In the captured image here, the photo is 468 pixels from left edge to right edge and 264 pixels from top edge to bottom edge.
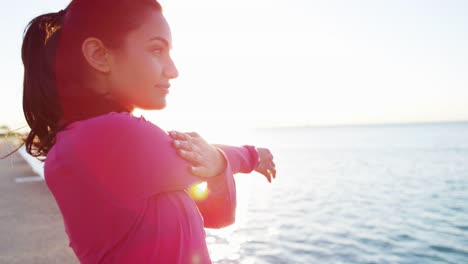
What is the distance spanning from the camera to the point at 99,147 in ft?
3.78

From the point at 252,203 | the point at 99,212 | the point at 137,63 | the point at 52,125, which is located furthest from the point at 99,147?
the point at 252,203

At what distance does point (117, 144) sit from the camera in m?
1.16

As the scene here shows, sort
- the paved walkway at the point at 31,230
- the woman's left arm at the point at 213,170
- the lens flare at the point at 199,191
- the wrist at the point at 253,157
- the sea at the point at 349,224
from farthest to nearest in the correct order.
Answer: the sea at the point at 349,224, the paved walkway at the point at 31,230, the wrist at the point at 253,157, the lens flare at the point at 199,191, the woman's left arm at the point at 213,170

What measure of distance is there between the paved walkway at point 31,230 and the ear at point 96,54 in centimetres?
323

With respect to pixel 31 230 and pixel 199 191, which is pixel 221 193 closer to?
pixel 199 191

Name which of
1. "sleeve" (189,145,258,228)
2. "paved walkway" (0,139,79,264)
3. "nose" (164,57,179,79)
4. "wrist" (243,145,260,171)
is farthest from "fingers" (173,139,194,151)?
"paved walkway" (0,139,79,264)

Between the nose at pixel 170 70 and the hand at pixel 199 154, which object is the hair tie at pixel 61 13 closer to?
the nose at pixel 170 70

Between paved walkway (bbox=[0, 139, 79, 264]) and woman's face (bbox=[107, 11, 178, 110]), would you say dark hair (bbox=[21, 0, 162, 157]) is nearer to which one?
woman's face (bbox=[107, 11, 178, 110])

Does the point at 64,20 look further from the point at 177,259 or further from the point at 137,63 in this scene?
the point at 177,259

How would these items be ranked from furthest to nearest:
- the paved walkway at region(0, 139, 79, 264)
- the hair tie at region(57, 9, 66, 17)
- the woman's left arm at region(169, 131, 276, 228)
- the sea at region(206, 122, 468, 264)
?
the sea at region(206, 122, 468, 264) → the paved walkway at region(0, 139, 79, 264) → the hair tie at region(57, 9, 66, 17) → the woman's left arm at region(169, 131, 276, 228)

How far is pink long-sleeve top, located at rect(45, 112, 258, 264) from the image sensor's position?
1166mm

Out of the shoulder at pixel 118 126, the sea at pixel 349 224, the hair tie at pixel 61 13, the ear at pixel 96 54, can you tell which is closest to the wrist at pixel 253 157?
the shoulder at pixel 118 126

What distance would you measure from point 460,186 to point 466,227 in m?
9.01

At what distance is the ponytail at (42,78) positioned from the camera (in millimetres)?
1417
